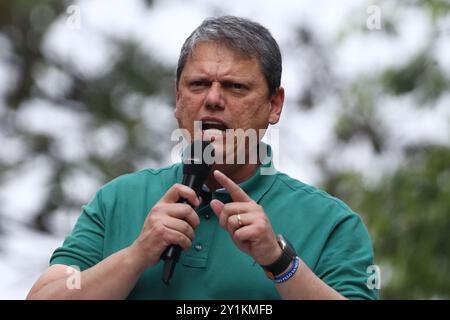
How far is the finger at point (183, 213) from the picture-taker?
3029mm

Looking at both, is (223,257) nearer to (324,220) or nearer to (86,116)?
(324,220)

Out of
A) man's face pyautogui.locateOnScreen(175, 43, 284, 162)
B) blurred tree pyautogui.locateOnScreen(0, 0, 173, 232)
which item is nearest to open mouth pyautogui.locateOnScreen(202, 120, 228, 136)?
man's face pyautogui.locateOnScreen(175, 43, 284, 162)

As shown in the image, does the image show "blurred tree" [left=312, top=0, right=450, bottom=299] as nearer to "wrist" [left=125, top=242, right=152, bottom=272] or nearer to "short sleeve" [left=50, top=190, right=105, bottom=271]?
"short sleeve" [left=50, top=190, right=105, bottom=271]

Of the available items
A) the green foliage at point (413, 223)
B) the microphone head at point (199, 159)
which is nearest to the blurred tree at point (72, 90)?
the green foliage at point (413, 223)

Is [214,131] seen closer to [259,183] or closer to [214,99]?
[214,99]

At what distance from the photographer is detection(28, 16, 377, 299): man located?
3.07m

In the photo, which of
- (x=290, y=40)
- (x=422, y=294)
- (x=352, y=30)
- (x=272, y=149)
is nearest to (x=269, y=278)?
(x=272, y=149)

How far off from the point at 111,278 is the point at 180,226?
A: 24 cm

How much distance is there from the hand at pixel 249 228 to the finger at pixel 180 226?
9 centimetres

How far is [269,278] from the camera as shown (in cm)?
320

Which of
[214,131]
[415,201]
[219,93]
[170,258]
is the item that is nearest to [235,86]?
[219,93]

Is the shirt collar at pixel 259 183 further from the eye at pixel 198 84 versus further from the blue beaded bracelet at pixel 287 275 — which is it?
the blue beaded bracelet at pixel 287 275

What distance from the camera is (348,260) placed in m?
3.31
